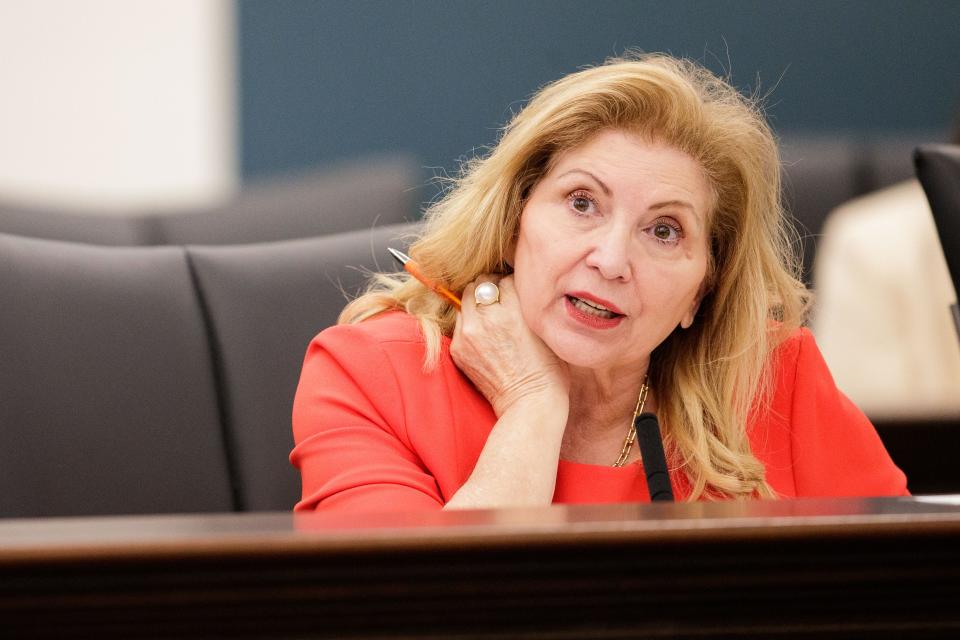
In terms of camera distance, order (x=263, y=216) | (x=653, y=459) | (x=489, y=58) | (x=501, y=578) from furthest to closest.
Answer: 1. (x=489, y=58)
2. (x=263, y=216)
3. (x=653, y=459)
4. (x=501, y=578)

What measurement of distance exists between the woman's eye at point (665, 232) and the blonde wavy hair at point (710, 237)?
0.07 meters

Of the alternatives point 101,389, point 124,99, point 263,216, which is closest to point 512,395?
point 101,389

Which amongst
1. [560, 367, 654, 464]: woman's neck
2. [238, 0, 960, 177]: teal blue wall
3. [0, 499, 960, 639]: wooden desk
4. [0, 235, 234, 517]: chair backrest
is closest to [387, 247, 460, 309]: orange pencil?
[560, 367, 654, 464]: woman's neck

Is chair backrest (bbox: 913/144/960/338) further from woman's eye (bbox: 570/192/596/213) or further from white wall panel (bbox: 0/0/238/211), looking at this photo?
white wall panel (bbox: 0/0/238/211)

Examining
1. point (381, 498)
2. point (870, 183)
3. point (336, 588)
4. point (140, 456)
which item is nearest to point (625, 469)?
point (381, 498)

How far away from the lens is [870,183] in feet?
7.78

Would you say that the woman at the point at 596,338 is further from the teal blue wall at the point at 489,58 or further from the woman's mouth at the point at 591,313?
the teal blue wall at the point at 489,58

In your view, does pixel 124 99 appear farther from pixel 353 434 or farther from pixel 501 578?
pixel 501 578

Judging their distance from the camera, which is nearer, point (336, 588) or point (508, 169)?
point (336, 588)

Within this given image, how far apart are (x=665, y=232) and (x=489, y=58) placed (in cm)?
150

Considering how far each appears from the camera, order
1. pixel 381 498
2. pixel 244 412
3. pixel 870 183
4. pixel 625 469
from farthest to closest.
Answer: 1. pixel 870 183
2. pixel 244 412
3. pixel 625 469
4. pixel 381 498

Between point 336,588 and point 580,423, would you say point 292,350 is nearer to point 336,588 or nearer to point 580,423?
point 580,423

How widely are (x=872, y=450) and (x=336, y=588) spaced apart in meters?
1.11

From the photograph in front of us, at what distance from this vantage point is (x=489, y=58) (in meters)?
2.68
